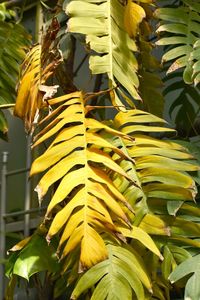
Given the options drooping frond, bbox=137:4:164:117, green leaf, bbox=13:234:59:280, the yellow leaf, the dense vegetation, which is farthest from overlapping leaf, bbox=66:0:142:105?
green leaf, bbox=13:234:59:280

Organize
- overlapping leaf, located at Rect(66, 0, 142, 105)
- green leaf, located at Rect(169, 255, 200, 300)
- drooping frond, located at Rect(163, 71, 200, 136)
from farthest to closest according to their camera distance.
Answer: drooping frond, located at Rect(163, 71, 200, 136) < overlapping leaf, located at Rect(66, 0, 142, 105) < green leaf, located at Rect(169, 255, 200, 300)

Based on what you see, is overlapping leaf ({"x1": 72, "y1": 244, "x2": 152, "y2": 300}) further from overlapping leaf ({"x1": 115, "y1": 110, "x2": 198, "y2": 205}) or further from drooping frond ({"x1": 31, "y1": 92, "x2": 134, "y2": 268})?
overlapping leaf ({"x1": 115, "y1": 110, "x2": 198, "y2": 205})

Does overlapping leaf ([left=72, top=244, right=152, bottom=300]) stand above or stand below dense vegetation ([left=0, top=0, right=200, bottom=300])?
below

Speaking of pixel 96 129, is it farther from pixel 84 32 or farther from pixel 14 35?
pixel 14 35

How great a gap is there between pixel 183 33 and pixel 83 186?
2.29ft

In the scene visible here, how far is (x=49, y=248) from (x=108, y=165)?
424 mm

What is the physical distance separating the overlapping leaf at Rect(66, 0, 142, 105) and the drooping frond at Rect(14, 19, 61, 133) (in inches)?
3.6

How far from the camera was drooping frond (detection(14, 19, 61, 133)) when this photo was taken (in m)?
2.03

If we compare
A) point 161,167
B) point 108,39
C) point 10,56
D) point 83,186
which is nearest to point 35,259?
point 83,186

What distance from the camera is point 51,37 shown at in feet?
6.85

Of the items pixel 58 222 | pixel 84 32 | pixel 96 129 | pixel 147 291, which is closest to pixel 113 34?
pixel 84 32

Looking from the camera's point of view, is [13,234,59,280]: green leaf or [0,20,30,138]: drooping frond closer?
[13,234,59,280]: green leaf

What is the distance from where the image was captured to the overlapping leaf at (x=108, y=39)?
2.01m

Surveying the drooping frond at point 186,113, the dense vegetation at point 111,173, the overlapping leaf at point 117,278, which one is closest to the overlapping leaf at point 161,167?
the dense vegetation at point 111,173
